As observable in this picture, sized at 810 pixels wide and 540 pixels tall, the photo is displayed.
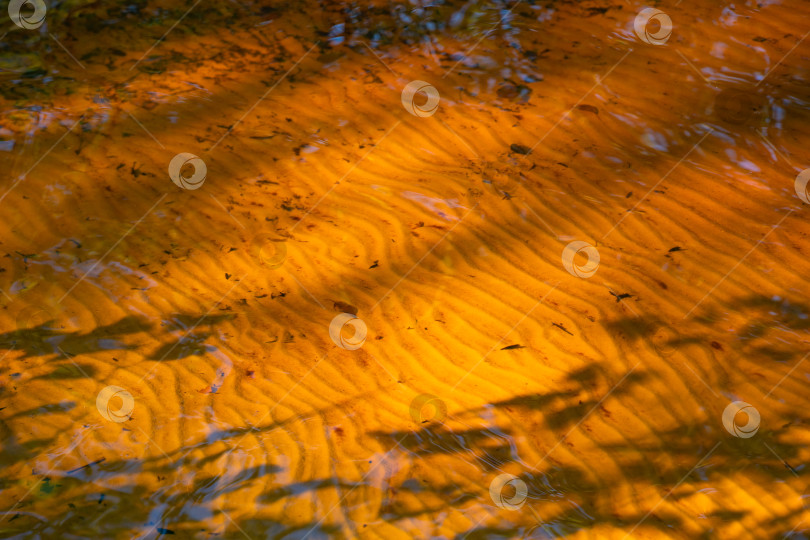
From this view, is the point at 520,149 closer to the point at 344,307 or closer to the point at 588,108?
the point at 588,108

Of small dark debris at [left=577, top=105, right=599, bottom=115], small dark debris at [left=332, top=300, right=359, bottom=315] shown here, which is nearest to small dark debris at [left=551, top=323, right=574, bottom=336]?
small dark debris at [left=332, top=300, right=359, bottom=315]

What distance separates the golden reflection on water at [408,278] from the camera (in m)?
3.50

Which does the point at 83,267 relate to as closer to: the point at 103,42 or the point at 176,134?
the point at 176,134

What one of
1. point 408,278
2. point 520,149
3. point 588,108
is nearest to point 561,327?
point 408,278

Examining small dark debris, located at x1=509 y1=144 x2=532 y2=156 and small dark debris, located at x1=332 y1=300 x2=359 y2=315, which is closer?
small dark debris, located at x1=332 y1=300 x2=359 y2=315

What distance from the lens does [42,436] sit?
3.61 m

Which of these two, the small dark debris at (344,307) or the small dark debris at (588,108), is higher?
the small dark debris at (344,307)

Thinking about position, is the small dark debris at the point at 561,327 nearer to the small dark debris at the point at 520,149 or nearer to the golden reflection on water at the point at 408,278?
the golden reflection on water at the point at 408,278

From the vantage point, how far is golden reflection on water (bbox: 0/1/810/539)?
3.50 meters

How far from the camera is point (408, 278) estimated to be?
176 inches

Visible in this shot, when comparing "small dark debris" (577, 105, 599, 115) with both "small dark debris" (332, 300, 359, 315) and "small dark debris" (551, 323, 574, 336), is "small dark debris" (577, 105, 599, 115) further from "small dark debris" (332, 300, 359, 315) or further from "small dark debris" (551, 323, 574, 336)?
"small dark debris" (332, 300, 359, 315)

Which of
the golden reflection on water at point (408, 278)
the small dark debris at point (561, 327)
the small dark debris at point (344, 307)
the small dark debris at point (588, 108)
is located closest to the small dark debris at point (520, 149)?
the golden reflection on water at point (408, 278)

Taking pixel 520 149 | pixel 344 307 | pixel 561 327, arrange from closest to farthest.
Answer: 1. pixel 561 327
2. pixel 344 307
3. pixel 520 149

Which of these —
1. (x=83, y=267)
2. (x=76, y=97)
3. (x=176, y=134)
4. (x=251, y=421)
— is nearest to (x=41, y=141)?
(x=76, y=97)
